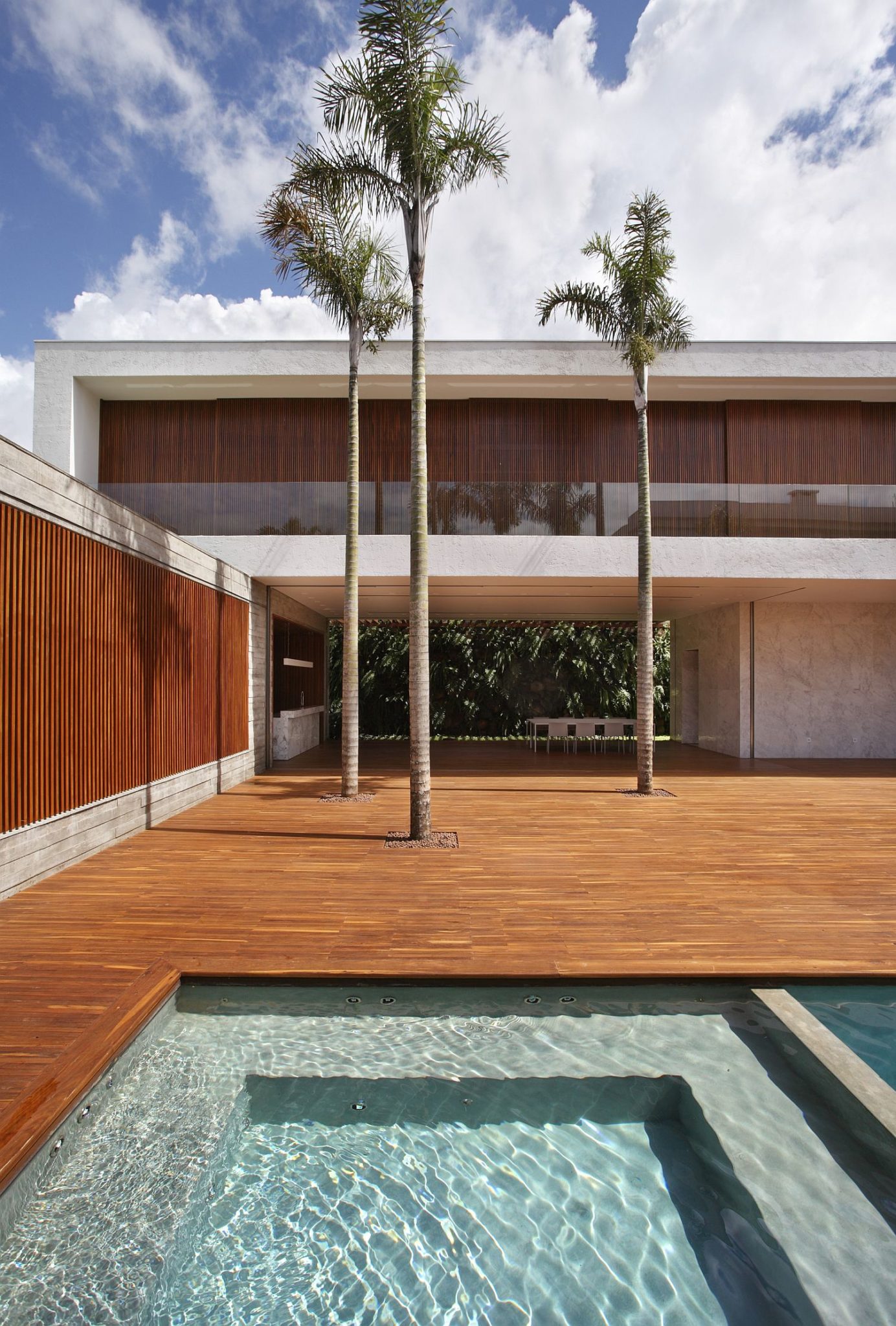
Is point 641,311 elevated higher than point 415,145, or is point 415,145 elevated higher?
point 415,145

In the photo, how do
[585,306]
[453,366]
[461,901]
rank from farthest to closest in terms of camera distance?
[453,366] < [585,306] < [461,901]

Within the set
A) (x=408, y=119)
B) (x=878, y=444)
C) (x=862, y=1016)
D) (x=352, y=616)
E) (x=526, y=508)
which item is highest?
(x=408, y=119)

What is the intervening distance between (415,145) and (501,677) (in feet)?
49.4

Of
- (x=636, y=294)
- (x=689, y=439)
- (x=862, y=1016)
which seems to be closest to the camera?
(x=862, y=1016)

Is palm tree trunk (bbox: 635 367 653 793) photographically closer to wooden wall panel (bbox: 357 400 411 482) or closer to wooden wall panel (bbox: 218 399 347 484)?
wooden wall panel (bbox: 357 400 411 482)

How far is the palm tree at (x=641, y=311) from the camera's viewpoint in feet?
32.0

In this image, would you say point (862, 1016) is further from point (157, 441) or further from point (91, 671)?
point (157, 441)

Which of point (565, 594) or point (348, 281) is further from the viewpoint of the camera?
point (565, 594)

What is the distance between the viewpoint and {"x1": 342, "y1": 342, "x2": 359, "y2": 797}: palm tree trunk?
32.0ft

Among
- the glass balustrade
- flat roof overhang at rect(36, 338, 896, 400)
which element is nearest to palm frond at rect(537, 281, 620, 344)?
flat roof overhang at rect(36, 338, 896, 400)

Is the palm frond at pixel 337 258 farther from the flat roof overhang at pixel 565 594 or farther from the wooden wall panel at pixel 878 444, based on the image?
the wooden wall panel at pixel 878 444

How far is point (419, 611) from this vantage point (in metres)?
7.46

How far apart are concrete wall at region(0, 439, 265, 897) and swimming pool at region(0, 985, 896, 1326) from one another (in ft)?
9.44

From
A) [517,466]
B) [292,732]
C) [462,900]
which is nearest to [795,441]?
[517,466]
